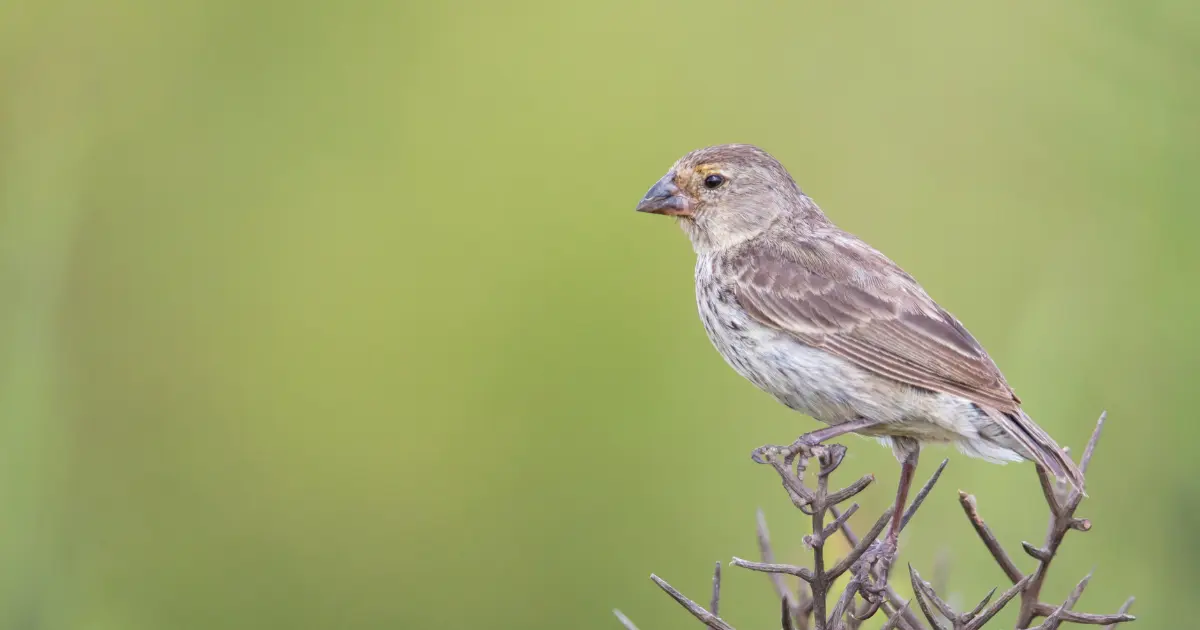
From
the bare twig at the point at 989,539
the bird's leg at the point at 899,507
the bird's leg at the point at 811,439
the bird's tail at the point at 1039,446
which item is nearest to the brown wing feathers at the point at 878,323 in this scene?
the bird's tail at the point at 1039,446

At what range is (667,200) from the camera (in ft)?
14.5

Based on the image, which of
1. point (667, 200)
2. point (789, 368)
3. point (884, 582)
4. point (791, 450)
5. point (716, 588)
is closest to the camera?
point (716, 588)

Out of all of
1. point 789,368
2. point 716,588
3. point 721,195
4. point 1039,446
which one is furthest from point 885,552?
point 721,195

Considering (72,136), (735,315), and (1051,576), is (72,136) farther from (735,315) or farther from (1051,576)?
(1051,576)

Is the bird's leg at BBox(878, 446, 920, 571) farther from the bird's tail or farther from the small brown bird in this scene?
the bird's tail

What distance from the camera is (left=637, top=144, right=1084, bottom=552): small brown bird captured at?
3.59 meters

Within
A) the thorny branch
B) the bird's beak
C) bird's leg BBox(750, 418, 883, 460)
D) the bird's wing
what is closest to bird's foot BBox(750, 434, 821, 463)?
bird's leg BBox(750, 418, 883, 460)

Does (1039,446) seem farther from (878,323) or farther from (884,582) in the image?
(884,582)

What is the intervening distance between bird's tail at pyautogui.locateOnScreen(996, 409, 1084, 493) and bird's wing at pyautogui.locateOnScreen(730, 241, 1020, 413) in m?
0.04

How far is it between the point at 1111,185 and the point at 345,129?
11.1 ft

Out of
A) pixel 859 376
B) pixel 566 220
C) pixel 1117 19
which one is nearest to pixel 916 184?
pixel 566 220

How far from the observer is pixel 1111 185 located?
4.28 metres

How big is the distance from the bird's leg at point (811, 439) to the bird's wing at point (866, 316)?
154 mm

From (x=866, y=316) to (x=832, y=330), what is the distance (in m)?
0.13
